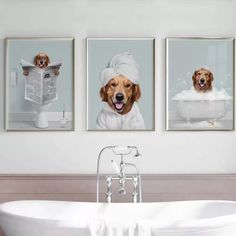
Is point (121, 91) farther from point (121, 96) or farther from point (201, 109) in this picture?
point (201, 109)

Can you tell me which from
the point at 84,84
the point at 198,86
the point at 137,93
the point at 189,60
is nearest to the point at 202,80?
the point at 198,86

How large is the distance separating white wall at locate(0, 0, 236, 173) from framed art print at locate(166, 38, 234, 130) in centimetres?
6

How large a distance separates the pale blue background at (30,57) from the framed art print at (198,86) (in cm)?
80

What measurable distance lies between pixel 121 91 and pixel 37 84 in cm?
66

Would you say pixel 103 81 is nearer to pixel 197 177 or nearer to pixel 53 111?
pixel 53 111

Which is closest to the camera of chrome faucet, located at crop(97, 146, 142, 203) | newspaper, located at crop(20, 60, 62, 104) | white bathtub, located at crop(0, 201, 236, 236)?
white bathtub, located at crop(0, 201, 236, 236)

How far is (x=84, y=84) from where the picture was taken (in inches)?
153

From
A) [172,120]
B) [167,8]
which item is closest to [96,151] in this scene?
[172,120]

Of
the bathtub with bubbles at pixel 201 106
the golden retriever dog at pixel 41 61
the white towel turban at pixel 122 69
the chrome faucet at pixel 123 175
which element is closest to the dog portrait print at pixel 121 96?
the white towel turban at pixel 122 69

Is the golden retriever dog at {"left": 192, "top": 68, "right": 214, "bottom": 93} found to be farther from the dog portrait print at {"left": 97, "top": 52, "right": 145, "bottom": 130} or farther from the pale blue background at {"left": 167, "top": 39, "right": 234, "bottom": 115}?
the dog portrait print at {"left": 97, "top": 52, "right": 145, "bottom": 130}

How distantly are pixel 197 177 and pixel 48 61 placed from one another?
1481 millimetres

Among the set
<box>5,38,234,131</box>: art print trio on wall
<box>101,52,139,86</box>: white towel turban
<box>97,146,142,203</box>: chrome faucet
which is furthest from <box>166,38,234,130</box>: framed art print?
<box>97,146,142,203</box>: chrome faucet

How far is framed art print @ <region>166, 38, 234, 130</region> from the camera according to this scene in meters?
3.88

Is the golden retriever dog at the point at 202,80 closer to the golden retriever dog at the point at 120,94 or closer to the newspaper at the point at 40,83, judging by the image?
the golden retriever dog at the point at 120,94
